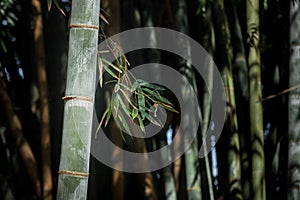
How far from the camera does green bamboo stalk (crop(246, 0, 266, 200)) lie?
2410mm

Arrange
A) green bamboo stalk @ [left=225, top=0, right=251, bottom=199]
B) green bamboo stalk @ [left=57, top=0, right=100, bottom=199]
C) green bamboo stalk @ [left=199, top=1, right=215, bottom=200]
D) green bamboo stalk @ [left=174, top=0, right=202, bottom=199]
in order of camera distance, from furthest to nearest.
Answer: green bamboo stalk @ [left=225, top=0, right=251, bottom=199] → green bamboo stalk @ [left=199, top=1, right=215, bottom=200] → green bamboo stalk @ [left=174, top=0, right=202, bottom=199] → green bamboo stalk @ [left=57, top=0, right=100, bottom=199]

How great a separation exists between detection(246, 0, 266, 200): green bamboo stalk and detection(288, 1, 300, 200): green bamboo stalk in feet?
0.33

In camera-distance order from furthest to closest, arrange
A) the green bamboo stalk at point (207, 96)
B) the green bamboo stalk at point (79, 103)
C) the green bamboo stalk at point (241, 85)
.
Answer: the green bamboo stalk at point (241, 85), the green bamboo stalk at point (207, 96), the green bamboo stalk at point (79, 103)

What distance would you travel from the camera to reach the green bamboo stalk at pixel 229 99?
2.46 meters

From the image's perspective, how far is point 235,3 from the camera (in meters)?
2.61

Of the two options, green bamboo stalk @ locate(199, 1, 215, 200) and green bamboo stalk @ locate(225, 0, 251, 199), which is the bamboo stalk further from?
green bamboo stalk @ locate(225, 0, 251, 199)

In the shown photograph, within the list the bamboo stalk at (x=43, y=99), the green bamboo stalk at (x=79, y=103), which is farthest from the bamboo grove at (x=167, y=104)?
the green bamboo stalk at (x=79, y=103)

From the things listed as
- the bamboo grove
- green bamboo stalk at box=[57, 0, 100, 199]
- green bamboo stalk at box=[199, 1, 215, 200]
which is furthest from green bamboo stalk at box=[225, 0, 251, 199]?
green bamboo stalk at box=[57, 0, 100, 199]

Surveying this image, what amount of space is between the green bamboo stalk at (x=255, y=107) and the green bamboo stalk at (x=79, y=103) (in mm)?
1157

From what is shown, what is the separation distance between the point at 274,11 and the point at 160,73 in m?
0.71

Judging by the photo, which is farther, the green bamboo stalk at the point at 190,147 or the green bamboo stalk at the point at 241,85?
the green bamboo stalk at the point at 241,85

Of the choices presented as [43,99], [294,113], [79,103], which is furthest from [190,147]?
[79,103]

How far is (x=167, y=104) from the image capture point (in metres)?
2.37

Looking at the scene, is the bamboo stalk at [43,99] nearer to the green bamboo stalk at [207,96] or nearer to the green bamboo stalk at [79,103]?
the green bamboo stalk at [207,96]
